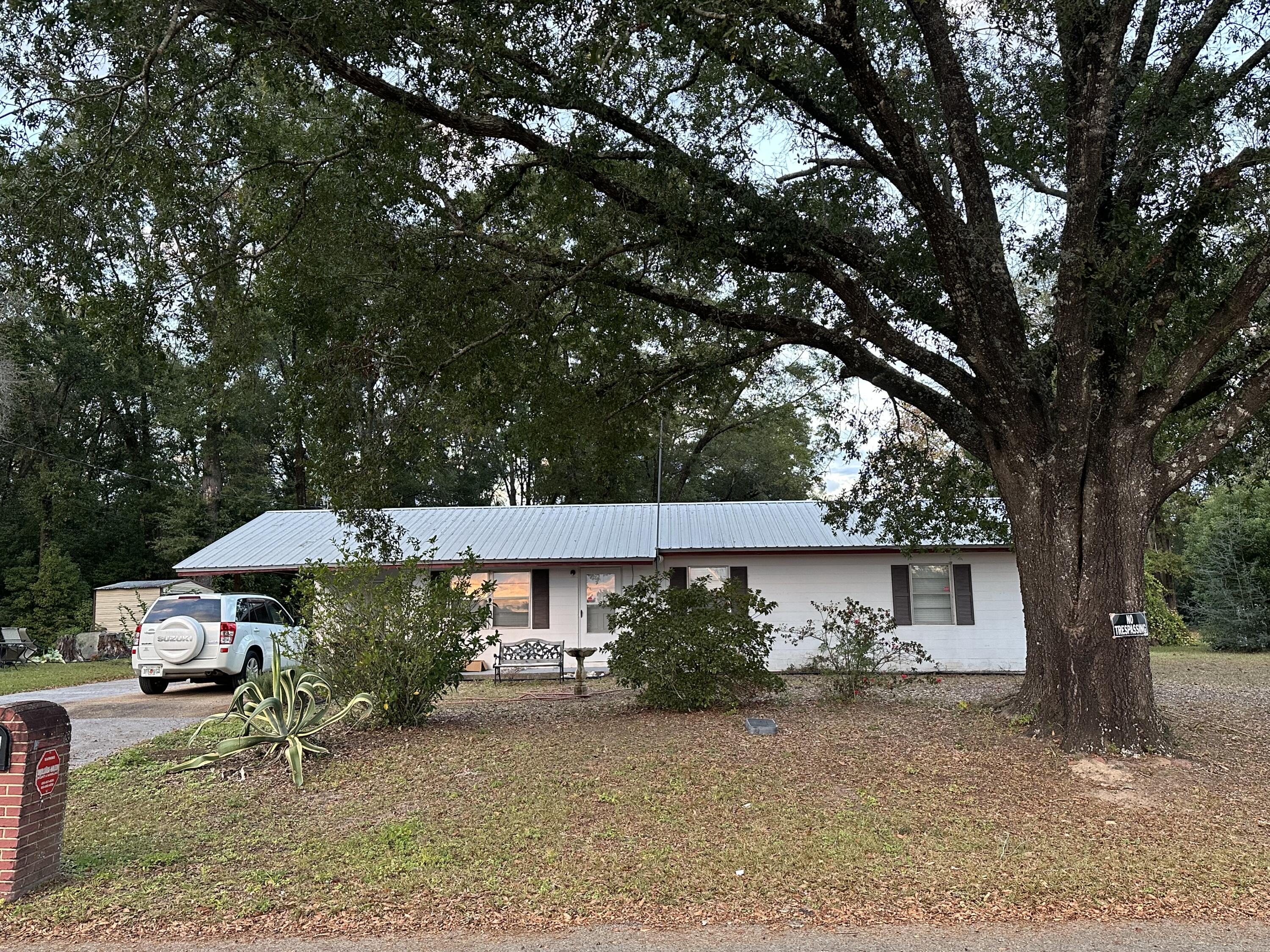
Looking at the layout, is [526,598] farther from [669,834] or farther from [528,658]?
[669,834]

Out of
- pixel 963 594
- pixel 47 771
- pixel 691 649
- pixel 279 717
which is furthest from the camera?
pixel 963 594

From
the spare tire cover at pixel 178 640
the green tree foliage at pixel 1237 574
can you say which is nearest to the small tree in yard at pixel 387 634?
the spare tire cover at pixel 178 640

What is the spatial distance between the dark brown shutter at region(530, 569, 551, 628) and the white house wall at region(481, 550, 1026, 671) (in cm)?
7

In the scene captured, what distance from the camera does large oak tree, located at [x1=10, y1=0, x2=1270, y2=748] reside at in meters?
7.13

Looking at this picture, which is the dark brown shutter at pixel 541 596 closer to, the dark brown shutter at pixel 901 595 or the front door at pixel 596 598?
the front door at pixel 596 598

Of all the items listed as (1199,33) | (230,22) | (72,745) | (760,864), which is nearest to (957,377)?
(1199,33)

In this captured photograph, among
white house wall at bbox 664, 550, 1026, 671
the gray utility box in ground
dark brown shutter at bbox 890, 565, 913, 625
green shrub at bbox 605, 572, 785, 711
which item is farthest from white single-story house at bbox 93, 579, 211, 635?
the gray utility box in ground

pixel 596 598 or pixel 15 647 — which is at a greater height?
Result: pixel 596 598

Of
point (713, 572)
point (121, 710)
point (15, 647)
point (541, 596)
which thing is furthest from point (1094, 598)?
point (15, 647)

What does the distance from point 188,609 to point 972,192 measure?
13851 millimetres

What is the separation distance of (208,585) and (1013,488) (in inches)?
746

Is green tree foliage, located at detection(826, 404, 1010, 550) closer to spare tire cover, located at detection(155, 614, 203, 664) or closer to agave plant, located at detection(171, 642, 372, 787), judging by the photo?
agave plant, located at detection(171, 642, 372, 787)

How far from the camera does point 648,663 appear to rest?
10.1 m

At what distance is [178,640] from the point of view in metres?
14.0
